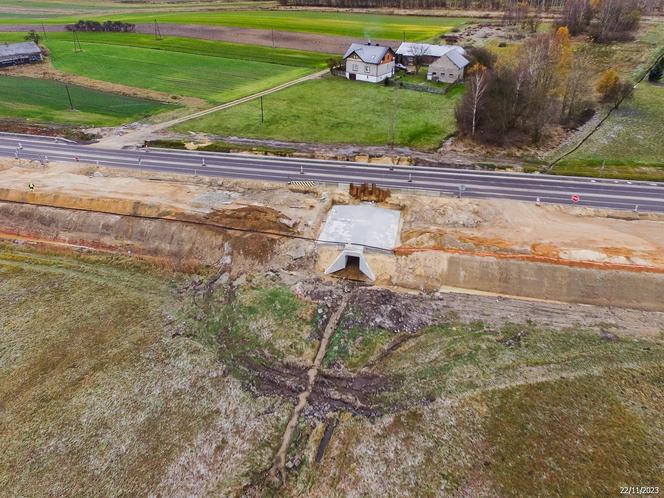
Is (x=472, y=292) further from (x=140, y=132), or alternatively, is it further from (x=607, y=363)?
(x=140, y=132)

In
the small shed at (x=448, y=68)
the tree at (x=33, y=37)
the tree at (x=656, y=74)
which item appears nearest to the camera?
the small shed at (x=448, y=68)

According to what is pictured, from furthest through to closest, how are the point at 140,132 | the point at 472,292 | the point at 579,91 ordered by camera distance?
the point at 579,91 → the point at 140,132 → the point at 472,292

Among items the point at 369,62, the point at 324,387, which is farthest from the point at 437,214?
the point at 369,62

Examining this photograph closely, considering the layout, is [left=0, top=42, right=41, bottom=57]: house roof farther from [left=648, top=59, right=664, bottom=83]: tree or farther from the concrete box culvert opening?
[left=648, top=59, right=664, bottom=83]: tree

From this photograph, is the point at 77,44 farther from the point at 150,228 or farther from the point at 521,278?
the point at 521,278

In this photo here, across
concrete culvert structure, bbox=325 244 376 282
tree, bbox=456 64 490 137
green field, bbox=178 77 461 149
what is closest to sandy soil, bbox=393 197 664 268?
concrete culvert structure, bbox=325 244 376 282

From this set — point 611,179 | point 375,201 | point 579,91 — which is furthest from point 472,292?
point 579,91

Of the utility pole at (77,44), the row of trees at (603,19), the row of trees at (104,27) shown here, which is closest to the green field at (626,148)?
the row of trees at (603,19)

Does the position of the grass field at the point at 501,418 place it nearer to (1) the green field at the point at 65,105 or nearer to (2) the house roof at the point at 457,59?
(1) the green field at the point at 65,105
